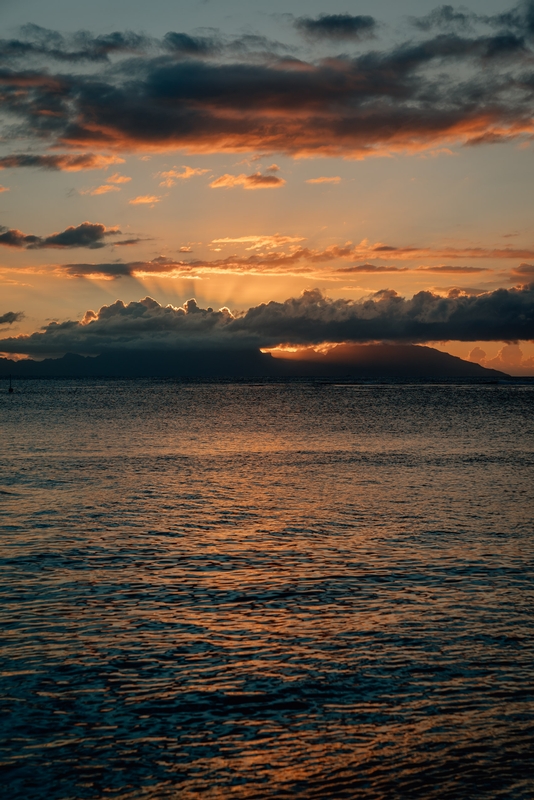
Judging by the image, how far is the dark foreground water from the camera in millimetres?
12391

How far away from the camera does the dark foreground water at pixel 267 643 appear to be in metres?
12.4

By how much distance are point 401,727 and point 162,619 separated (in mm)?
8191

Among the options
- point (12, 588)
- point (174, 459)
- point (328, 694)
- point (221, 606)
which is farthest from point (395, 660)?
point (174, 459)

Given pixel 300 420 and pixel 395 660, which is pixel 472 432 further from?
pixel 395 660

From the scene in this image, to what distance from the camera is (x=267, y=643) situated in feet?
59.2

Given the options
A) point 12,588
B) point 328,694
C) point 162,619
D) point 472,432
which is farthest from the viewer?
point 472,432

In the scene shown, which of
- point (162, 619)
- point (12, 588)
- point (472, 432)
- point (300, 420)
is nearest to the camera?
point (162, 619)

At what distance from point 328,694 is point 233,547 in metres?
13.6

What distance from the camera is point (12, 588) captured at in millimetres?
22500

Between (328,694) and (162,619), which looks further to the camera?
(162,619)

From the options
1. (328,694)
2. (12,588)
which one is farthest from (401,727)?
(12,588)

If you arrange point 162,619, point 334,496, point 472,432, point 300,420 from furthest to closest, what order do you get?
point 300,420 < point 472,432 < point 334,496 < point 162,619

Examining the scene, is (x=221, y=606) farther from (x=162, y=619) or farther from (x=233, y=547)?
(x=233, y=547)

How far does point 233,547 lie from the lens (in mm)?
28484
